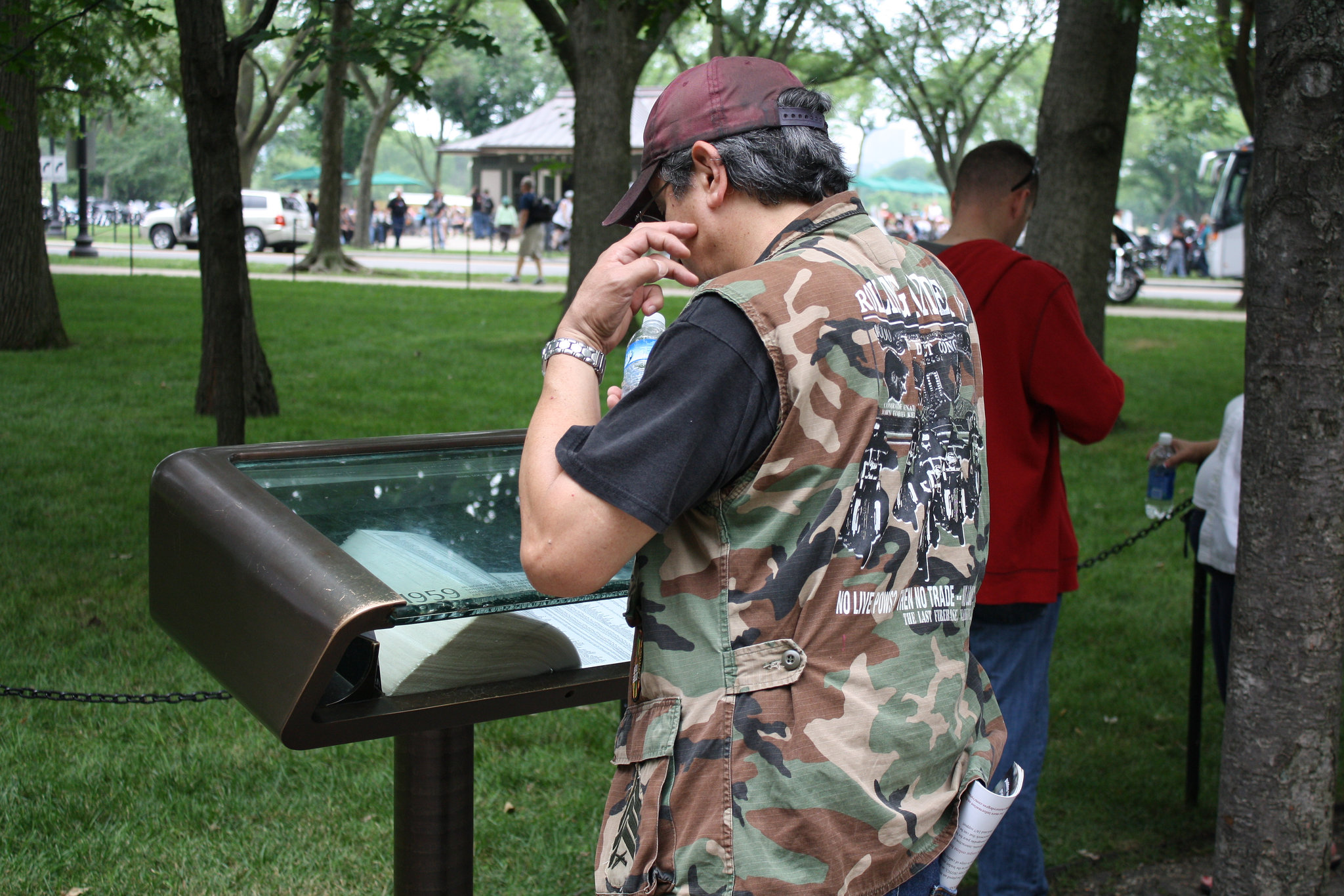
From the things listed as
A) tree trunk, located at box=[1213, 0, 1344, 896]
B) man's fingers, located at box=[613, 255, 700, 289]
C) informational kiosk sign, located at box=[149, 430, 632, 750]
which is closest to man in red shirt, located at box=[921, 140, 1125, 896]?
tree trunk, located at box=[1213, 0, 1344, 896]

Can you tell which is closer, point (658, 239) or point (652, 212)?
point (658, 239)

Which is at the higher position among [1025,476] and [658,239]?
[658,239]

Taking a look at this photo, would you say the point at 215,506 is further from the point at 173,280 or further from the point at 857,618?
the point at 173,280

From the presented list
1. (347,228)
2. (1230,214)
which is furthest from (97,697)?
(347,228)

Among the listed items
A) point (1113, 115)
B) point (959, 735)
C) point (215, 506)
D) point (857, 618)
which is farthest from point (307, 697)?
point (1113, 115)

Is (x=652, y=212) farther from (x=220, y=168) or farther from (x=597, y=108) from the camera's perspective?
(x=597, y=108)

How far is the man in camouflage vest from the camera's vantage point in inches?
56.8

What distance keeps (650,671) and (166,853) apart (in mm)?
2301

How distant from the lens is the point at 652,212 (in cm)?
176

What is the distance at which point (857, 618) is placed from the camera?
1.51 m

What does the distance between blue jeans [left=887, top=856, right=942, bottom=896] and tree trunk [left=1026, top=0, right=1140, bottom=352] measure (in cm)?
650

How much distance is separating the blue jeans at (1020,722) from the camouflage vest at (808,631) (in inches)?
47.6

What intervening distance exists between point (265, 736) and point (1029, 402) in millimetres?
2697

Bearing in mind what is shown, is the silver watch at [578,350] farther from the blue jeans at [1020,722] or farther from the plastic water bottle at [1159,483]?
the plastic water bottle at [1159,483]
